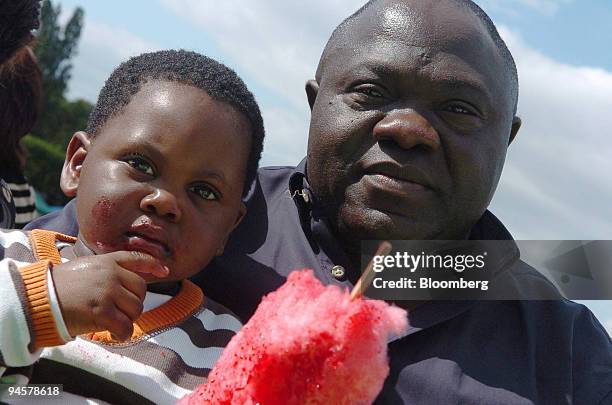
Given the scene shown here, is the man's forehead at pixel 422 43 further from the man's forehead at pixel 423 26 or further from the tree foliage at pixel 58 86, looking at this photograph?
the tree foliage at pixel 58 86

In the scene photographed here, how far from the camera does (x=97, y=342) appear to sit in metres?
1.69

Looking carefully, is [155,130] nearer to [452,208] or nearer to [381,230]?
[381,230]

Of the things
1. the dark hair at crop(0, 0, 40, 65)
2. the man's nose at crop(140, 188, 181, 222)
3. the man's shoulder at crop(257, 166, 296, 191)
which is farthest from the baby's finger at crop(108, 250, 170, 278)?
the man's shoulder at crop(257, 166, 296, 191)

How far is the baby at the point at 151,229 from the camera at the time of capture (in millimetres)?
1647

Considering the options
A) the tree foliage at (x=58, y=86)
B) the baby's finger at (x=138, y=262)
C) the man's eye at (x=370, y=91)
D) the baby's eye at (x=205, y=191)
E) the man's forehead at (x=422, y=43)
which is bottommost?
the baby's finger at (x=138, y=262)

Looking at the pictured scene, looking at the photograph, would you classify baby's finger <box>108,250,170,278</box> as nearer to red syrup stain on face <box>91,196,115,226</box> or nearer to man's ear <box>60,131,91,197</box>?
red syrup stain on face <box>91,196,115,226</box>

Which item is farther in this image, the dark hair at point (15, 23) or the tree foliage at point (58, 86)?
the tree foliage at point (58, 86)

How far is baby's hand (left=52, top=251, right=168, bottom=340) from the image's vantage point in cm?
138

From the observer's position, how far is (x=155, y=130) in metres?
1.76

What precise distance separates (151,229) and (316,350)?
25.6 inches

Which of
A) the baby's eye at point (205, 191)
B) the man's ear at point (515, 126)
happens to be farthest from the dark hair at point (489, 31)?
the baby's eye at point (205, 191)

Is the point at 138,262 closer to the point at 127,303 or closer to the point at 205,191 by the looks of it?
the point at 127,303

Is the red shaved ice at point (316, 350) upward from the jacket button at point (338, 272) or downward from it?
downward

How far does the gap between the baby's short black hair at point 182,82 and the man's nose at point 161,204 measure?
0.33 meters
